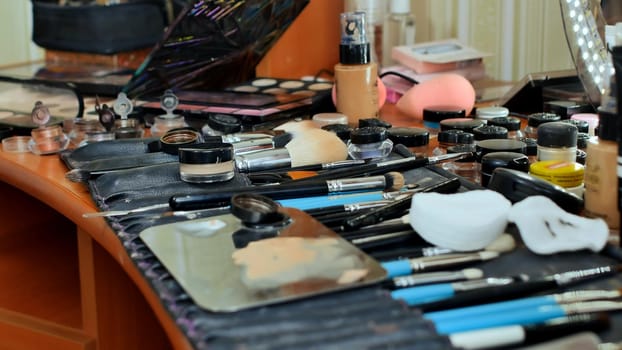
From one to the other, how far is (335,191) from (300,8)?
61 cm

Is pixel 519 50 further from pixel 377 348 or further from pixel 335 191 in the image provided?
pixel 377 348

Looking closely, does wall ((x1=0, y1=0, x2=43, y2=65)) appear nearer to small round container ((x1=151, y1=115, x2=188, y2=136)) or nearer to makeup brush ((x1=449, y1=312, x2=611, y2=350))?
small round container ((x1=151, y1=115, x2=188, y2=136))

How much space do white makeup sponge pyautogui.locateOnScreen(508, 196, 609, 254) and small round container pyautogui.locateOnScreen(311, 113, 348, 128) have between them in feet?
1.44

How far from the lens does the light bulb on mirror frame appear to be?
934mm

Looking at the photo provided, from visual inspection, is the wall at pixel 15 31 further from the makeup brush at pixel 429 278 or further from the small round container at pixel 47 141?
the makeup brush at pixel 429 278

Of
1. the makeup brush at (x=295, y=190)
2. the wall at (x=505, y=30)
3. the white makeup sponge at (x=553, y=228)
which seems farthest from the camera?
the wall at (x=505, y=30)

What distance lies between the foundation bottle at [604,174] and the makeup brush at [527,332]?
173mm

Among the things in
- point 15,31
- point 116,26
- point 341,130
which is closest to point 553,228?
point 341,130

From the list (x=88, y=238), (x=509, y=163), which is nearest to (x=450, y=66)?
(x=509, y=163)

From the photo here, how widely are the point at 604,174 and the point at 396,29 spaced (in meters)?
0.93

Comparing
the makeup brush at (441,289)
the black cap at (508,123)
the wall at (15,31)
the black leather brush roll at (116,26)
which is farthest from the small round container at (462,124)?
the wall at (15,31)

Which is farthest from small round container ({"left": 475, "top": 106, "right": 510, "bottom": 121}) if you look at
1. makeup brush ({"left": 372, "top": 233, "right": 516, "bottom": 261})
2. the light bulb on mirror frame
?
makeup brush ({"left": 372, "top": 233, "right": 516, "bottom": 261})

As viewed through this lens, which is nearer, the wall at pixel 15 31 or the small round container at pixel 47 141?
the small round container at pixel 47 141

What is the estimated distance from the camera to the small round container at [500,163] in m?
0.74
